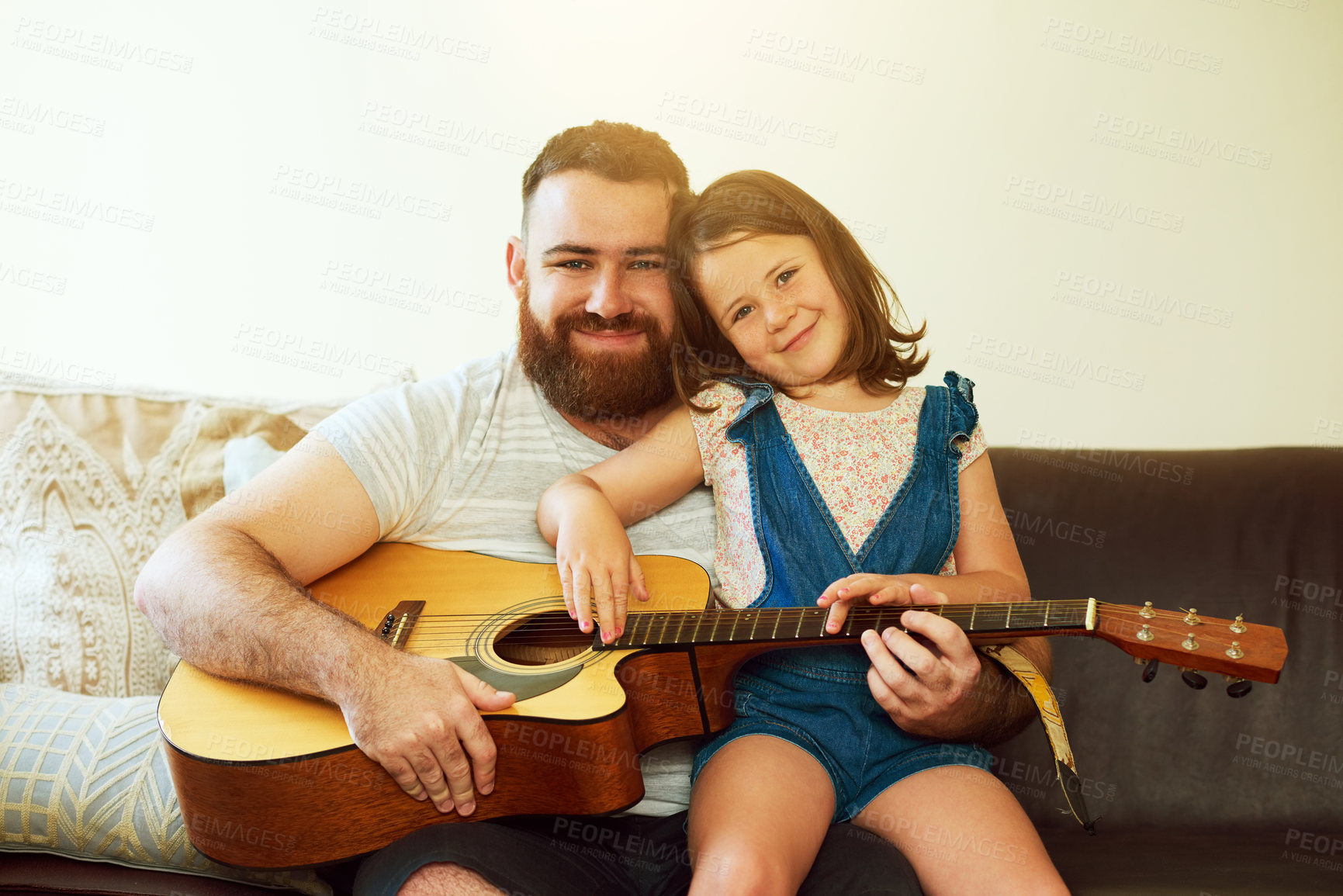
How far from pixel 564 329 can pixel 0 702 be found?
3.70 feet

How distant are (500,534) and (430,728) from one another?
555 millimetres

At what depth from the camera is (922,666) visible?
120 cm

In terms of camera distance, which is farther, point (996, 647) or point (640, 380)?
point (640, 380)

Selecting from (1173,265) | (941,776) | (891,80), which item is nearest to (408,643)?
(941,776)

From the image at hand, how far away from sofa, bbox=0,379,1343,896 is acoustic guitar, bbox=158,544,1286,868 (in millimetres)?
351

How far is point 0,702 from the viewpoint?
147cm

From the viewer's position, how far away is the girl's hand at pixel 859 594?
1226mm

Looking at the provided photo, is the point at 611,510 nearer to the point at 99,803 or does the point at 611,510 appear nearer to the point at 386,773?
the point at 386,773

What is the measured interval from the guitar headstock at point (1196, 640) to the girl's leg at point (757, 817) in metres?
0.45

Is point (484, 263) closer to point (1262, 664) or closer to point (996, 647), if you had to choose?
point (996, 647)

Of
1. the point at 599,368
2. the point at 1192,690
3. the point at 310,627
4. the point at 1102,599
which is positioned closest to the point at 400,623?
the point at 310,627

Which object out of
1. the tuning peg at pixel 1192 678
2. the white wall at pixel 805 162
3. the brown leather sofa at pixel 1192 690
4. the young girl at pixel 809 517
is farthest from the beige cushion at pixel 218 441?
the tuning peg at pixel 1192 678

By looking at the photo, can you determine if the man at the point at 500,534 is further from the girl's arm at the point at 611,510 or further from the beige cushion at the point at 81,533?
the beige cushion at the point at 81,533

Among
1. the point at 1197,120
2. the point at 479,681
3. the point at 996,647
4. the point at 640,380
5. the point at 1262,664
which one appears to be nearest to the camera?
the point at 1262,664
